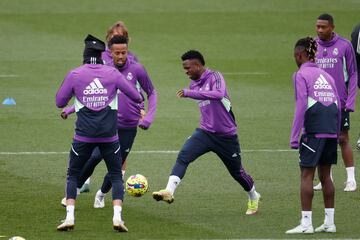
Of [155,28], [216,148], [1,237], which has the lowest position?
[1,237]

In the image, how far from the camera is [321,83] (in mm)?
13078

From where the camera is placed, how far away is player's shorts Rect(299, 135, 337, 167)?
1305 centimetres

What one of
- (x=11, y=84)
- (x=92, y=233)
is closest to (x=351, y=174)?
(x=92, y=233)

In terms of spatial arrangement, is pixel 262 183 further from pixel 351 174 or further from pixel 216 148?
pixel 216 148

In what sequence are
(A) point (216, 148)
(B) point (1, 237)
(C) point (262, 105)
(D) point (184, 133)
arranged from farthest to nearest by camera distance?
(C) point (262, 105) < (D) point (184, 133) < (A) point (216, 148) < (B) point (1, 237)

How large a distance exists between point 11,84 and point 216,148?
43.7 ft

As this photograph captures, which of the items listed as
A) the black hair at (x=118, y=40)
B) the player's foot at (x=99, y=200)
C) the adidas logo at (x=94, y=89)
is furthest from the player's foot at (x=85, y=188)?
the adidas logo at (x=94, y=89)

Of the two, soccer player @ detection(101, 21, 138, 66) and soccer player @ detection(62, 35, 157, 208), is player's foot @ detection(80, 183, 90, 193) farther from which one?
soccer player @ detection(101, 21, 138, 66)

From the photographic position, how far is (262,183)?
1650cm

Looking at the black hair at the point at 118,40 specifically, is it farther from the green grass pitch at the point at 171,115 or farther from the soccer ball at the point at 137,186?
the green grass pitch at the point at 171,115

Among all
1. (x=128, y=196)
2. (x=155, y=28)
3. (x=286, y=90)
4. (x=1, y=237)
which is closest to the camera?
(x=1, y=237)

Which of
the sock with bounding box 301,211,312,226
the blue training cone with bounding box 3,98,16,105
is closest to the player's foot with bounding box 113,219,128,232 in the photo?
the sock with bounding box 301,211,312,226

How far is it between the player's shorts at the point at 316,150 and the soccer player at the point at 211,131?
1.42 m

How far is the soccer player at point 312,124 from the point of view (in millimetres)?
13023
